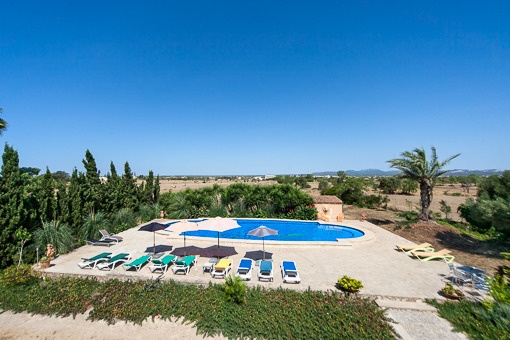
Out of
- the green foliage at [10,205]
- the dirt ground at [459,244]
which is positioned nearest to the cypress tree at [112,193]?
the green foliage at [10,205]

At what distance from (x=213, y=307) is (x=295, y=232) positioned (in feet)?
36.7

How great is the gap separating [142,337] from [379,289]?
806 centimetres

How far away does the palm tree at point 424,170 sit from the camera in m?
17.5

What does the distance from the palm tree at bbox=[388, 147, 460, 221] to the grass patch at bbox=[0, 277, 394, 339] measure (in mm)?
13762

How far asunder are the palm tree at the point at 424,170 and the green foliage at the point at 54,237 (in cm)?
2379

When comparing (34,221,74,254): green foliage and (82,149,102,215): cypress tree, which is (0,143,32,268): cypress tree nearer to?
(34,221,74,254): green foliage

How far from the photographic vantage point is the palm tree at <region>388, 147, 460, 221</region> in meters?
17.5

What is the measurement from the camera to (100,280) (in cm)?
930

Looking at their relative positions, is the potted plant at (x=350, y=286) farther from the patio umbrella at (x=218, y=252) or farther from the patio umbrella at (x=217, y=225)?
the patio umbrella at (x=218, y=252)

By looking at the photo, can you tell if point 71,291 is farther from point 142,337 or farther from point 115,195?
point 115,195

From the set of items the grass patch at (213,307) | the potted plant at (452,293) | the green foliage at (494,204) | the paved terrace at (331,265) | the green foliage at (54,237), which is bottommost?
the grass patch at (213,307)

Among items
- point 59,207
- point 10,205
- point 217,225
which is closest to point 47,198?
point 59,207

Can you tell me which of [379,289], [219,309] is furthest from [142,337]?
[379,289]

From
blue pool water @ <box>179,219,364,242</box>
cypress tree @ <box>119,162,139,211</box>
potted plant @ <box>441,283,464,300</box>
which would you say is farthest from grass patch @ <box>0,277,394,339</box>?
cypress tree @ <box>119,162,139,211</box>
